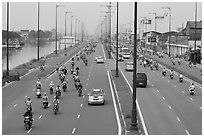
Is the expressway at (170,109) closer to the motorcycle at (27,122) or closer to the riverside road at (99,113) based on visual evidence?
the riverside road at (99,113)

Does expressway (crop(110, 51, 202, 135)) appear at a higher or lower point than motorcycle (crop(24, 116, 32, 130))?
lower

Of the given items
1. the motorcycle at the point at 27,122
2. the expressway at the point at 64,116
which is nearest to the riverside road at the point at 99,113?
the expressway at the point at 64,116

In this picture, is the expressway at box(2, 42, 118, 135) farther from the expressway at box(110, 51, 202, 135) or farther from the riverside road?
the expressway at box(110, 51, 202, 135)

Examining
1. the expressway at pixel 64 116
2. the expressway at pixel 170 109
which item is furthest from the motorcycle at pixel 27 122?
the expressway at pixel 170 109

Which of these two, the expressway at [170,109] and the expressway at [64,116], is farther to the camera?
the expressway at [170,109]

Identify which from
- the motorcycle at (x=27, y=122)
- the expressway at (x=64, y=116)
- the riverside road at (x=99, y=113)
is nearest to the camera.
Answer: the expressway at (x=64, y=116)

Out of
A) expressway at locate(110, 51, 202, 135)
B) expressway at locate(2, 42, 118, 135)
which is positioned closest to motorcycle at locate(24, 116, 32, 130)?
expressway at locate(2, 42, 118, 135)

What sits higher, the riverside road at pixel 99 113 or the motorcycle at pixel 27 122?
the motorcycle at pixel 27 122

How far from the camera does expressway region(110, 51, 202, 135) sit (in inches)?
826

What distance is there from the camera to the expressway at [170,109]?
68.8ft

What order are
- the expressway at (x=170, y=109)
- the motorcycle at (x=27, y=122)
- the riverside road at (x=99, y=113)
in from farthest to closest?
the expressway at (x=170, y=109) < the motorcycle at (x=27, y=122) < the riverside road at (x=99, y=113)

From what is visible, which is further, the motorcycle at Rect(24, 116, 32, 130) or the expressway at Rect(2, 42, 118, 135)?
the motorcycle at Rect(24, 116, 32, 130)

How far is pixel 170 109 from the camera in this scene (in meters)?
27.0

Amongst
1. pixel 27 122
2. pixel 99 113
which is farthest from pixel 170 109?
pixel 27 122
